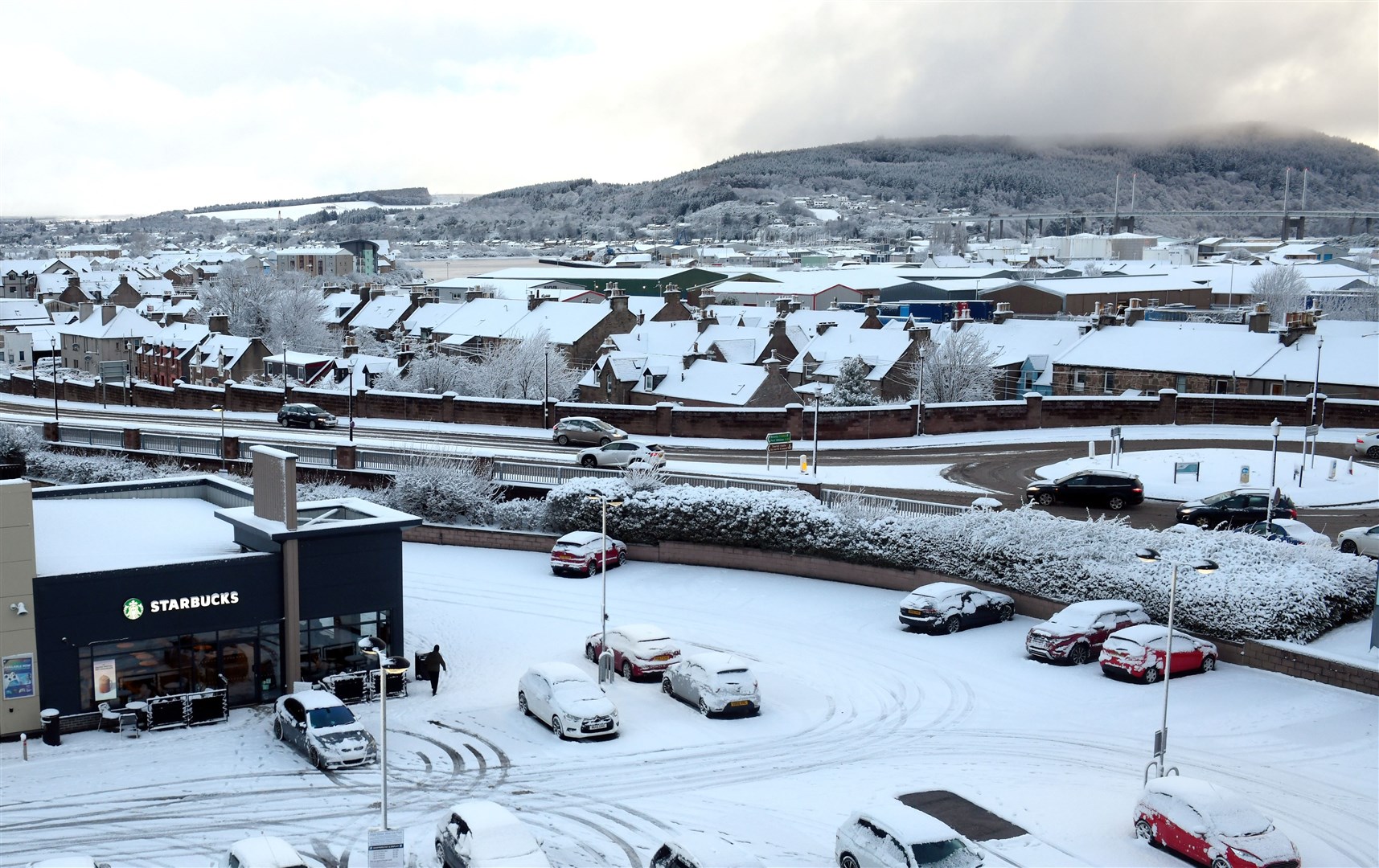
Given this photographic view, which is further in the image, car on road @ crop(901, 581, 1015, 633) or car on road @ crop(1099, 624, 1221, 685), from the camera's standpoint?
car on road @ crop(901, 581, 1015, 633)

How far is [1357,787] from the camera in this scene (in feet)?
71.6

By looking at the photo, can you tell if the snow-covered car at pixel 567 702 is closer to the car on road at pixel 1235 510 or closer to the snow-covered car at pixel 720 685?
the snow-covered car at pixel 720 685

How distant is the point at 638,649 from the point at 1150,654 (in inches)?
434

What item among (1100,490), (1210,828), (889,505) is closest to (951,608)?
(889,505)

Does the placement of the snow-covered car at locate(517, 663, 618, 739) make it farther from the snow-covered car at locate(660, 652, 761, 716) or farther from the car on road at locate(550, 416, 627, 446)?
the car on road at locate(550, 416, 627, 446)

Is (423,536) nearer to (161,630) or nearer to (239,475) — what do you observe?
A: (239,475)

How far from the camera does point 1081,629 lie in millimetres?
28781

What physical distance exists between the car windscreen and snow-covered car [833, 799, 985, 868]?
9940 mm

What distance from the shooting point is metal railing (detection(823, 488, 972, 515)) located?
121ft

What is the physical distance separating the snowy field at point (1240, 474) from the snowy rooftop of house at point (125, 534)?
26.8m

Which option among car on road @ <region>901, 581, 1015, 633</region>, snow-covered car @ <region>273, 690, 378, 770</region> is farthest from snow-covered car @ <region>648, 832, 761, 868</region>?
car on road @ <region>901, 581, 1015, 633</region>

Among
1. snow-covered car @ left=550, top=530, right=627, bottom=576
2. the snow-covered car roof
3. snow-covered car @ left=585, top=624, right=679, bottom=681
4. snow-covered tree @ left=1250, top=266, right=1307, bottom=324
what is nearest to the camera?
the snow-covered car roof

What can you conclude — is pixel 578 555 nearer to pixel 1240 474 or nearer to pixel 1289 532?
pixel 1289 532

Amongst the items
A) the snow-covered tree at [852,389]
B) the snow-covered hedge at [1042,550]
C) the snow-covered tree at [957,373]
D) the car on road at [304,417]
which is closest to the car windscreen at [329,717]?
the snow-covered hedge at [1042,550]
